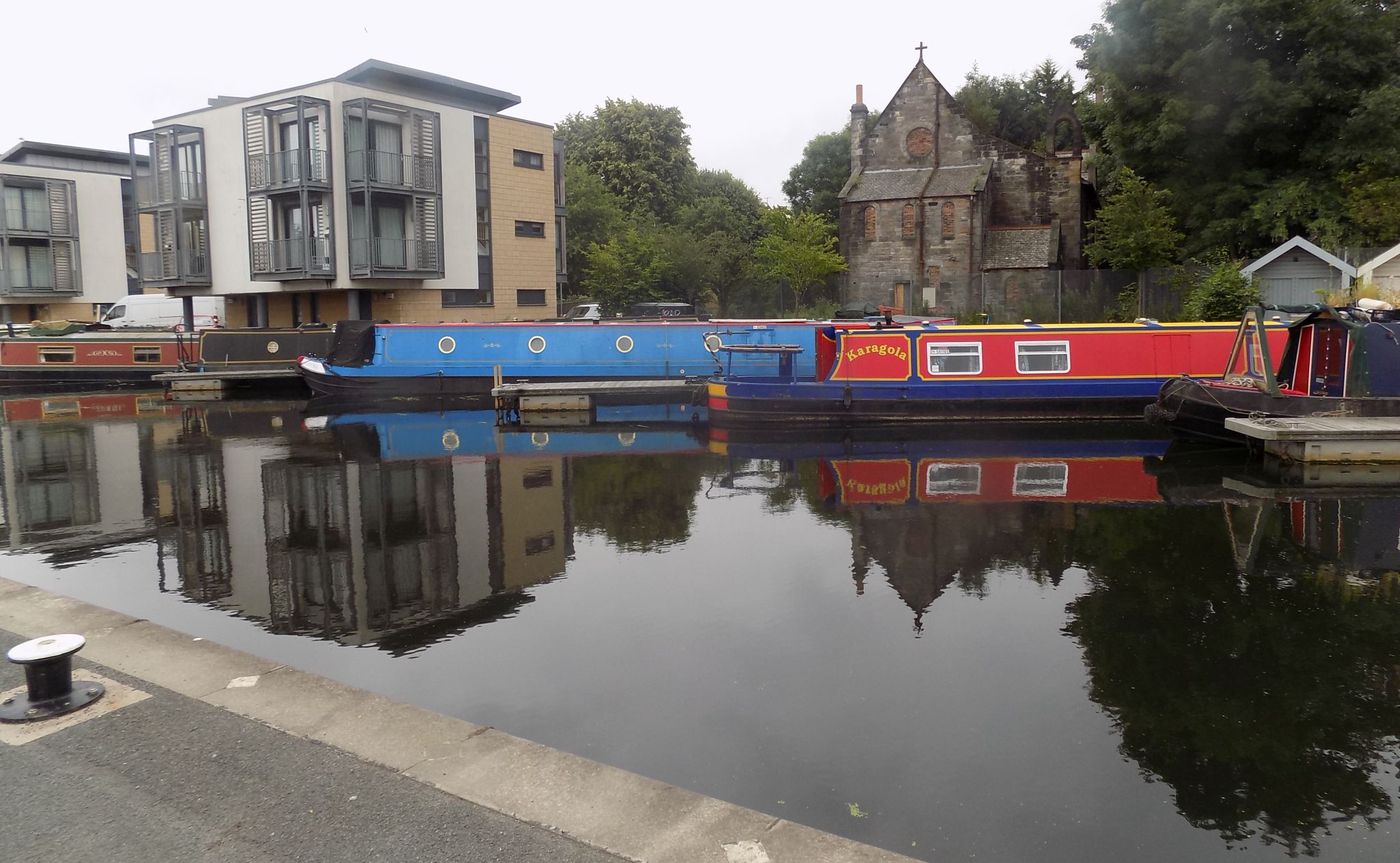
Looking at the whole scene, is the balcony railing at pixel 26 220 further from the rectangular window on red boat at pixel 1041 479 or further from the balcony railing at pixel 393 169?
the rectangular window on red boat at pixel 1041 479

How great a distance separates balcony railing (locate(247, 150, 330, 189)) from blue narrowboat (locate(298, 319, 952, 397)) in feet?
22.7

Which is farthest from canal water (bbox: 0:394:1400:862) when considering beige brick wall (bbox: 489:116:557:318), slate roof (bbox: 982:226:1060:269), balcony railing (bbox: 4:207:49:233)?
balcony railing (bbox: 4:207:49:233)

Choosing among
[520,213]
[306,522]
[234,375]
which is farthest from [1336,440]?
[520,213]

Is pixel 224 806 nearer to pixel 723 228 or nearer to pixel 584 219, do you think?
pixel 584 219

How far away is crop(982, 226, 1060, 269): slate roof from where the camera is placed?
39312mm

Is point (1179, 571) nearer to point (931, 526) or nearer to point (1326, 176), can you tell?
point (931, 526)

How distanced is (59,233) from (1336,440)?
4502 cm

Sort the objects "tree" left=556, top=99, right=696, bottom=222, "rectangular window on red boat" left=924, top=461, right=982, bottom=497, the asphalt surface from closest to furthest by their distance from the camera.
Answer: the asphalt surface → "rectangular window on red boat" left=924, top=461, right=982, bottom=497 → "tree" left=556, top=99, right=696, bottom=222

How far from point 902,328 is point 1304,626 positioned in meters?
11.6

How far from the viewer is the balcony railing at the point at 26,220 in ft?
130

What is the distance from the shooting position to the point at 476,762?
474 centimetres

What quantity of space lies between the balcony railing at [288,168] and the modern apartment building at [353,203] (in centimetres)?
5

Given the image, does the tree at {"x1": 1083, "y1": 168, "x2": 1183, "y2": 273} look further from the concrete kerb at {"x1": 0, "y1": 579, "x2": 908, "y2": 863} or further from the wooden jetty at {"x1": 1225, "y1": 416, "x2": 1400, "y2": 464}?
the concrete kerb at {"x1": 0, "y1": 579, "x2": 908, "y2": 863}

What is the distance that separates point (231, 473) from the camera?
14438 millimetres
